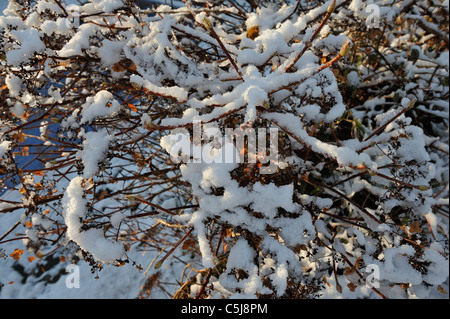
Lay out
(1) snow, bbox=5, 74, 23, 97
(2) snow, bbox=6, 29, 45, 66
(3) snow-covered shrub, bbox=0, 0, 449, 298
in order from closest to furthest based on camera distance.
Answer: (3) snow-covered shrub, bbox=0, 0, 449, 298 < (2) snow, bbox=6, 29, 45, 66 < (1) snow, bbox=5, 74, 23, 97

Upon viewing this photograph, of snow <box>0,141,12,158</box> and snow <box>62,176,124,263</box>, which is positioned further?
snow <box>0,141,12,158</box>

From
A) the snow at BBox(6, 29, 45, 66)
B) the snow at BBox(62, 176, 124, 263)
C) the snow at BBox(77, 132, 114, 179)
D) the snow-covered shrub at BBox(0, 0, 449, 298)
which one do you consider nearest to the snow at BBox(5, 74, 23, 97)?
the snow-covered shrub at BBox(0, 0, 449, 298)

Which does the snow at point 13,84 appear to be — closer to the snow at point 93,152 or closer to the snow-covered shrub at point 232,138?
the snow-covered shrub at point 232,138

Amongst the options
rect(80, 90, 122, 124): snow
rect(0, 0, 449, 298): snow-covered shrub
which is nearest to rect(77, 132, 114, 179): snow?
rect(0, 0, 449, 298): snow-covered shrub

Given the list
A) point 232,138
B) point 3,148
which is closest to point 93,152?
point 3,148

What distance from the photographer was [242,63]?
116 centimetres

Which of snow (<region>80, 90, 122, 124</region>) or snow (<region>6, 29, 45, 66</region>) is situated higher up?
snow (<region>6, 29, 45, 66</region>)

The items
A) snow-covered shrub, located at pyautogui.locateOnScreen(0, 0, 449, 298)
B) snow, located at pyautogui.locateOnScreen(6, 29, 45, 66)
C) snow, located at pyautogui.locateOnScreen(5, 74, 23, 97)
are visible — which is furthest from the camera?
snow, located at pyautogui.locateOnScreen(5, 74, 23, 97)

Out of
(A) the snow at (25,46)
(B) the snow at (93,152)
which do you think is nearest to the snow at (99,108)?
(B) the snow at (93,152)

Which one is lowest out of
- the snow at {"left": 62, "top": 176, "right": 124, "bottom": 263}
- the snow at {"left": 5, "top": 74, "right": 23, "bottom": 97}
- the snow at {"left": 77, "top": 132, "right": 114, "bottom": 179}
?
the snow at {"left": 62, "top": 176, "right": 124, "bottom": 263}

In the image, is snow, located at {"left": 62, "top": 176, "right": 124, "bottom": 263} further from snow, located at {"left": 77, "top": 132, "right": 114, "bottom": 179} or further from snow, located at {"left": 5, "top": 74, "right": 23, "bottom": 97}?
snow, located at {"left": 5, "top": 74, "right": 23, "bottom": 97}

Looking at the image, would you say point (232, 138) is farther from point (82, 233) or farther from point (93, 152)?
point (82, 233)

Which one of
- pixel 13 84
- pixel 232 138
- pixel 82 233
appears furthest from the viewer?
pixel 13 84
